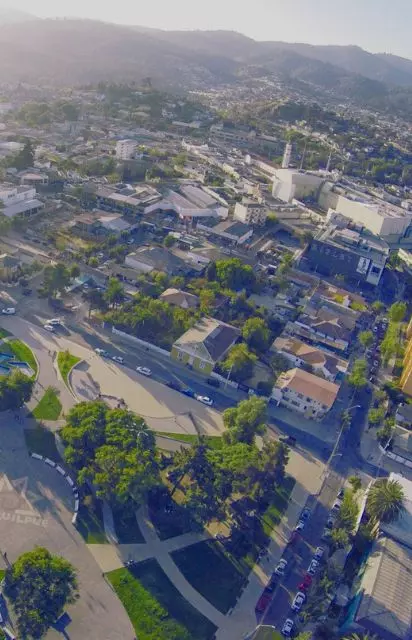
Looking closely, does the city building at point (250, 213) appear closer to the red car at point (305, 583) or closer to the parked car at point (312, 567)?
the parked car at point (312, 567)

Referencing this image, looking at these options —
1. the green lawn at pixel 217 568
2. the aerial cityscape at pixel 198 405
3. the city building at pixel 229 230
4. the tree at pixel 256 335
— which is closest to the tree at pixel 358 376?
the aerial cityscape at pixel 198 405

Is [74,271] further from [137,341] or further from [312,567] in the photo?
[312,567]

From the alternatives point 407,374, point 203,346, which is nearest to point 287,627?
point 203,346

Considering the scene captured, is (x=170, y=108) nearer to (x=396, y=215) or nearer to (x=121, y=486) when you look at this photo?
(x=396, y=215)

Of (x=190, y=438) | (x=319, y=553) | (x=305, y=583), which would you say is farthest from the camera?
(x=190, y=438)

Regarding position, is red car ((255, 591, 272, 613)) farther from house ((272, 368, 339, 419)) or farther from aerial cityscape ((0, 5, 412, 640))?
house ((272, 368, 339, 419))

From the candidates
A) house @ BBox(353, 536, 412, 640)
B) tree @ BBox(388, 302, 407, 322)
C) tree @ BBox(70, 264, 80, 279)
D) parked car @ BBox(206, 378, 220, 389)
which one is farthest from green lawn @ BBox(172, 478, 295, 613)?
tree @ BBox(388, 302, 407, 322)

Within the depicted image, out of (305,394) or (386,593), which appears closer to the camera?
(386,593)
